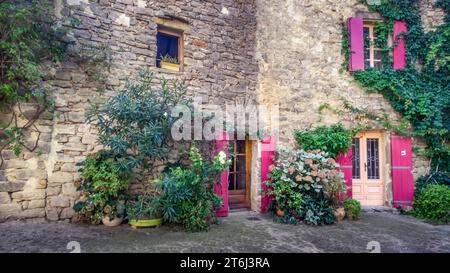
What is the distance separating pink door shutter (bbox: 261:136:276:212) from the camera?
6.40 m

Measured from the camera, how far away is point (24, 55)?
447 centimetres

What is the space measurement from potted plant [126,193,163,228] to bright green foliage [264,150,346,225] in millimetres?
2496

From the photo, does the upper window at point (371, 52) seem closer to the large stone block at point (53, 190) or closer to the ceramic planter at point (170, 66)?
the ceramic planter at point (170, 66)

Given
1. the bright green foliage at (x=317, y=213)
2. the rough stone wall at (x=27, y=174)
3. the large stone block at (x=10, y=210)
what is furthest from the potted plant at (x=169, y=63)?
the bright green foliage at (x=317, y=213)

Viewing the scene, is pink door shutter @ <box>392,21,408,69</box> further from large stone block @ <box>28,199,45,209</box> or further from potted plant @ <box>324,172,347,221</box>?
large stone block @ <box>28,199,45,209</box>

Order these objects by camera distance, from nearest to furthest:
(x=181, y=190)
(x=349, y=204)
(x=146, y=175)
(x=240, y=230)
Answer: (x=181, y=190), (x=240, y=230), (x=146, y=175), (x=349, y=204)

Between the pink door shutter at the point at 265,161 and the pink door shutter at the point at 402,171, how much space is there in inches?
125

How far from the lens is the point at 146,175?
17.9ft

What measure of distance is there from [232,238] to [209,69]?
383 cm

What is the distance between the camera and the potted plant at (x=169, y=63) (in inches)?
237

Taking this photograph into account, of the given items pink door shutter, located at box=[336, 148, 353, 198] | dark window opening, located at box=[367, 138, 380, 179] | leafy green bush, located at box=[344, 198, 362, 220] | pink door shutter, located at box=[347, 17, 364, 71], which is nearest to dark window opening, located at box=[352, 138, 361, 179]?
dark window opening, located at box=[367, 138, 380, 179]
